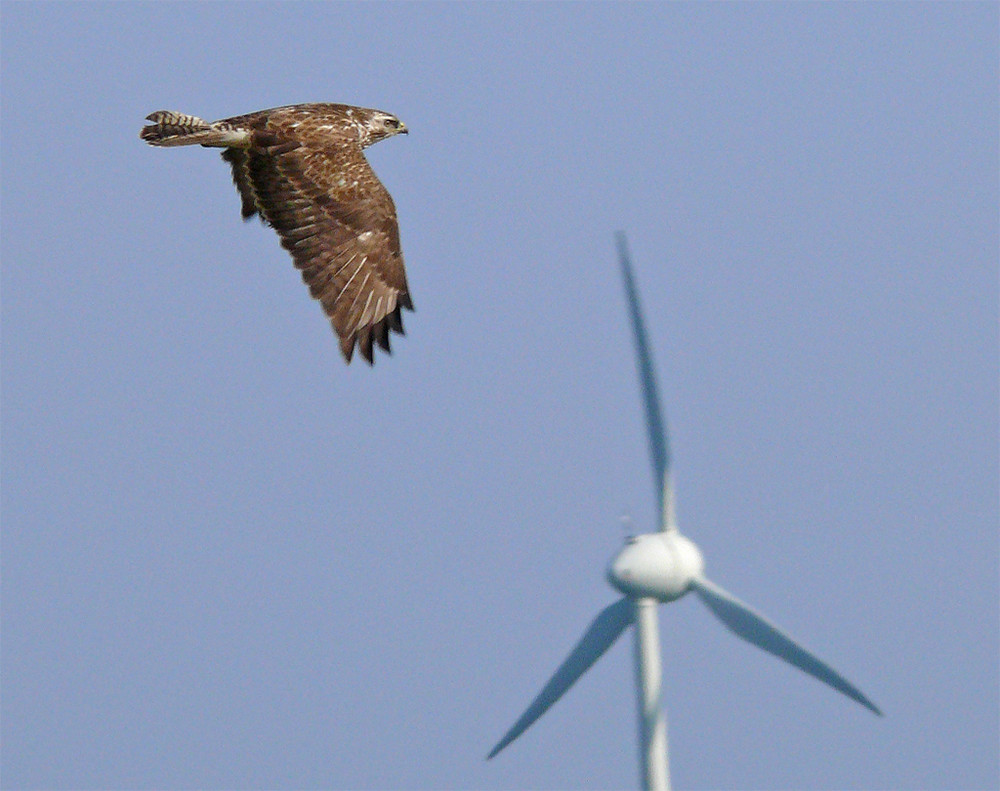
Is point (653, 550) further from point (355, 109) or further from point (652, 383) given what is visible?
point (355, 109)

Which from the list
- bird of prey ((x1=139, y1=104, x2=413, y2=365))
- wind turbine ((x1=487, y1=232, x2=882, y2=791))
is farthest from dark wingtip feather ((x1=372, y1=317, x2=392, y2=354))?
wind turbine ((x1=487, y1=232, x2=882, y2=791))

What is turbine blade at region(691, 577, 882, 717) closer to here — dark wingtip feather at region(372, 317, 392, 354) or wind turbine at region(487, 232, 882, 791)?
wind turbine at region(487, 232, 882, 791)

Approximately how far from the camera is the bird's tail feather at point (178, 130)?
2783cm

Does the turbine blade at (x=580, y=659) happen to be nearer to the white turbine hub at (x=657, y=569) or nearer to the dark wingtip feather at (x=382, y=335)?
the white turbine hub at (x=657, y=569)

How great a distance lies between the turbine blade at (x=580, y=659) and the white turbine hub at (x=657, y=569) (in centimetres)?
73

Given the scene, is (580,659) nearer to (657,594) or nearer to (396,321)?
(657,594)

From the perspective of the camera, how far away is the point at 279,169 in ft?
93.1

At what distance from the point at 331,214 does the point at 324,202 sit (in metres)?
0.16

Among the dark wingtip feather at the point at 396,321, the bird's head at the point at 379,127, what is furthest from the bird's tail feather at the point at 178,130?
the dark wingtip feather at the point at 396,321

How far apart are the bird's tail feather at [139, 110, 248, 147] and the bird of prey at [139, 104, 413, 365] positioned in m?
0.01

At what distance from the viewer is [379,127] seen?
29.8 metres

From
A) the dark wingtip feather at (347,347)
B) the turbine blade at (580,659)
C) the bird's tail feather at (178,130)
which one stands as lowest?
the turbine blade at (580,659)

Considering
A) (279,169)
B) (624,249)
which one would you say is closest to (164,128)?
(279,169)

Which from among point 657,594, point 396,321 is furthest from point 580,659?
point 396,321
